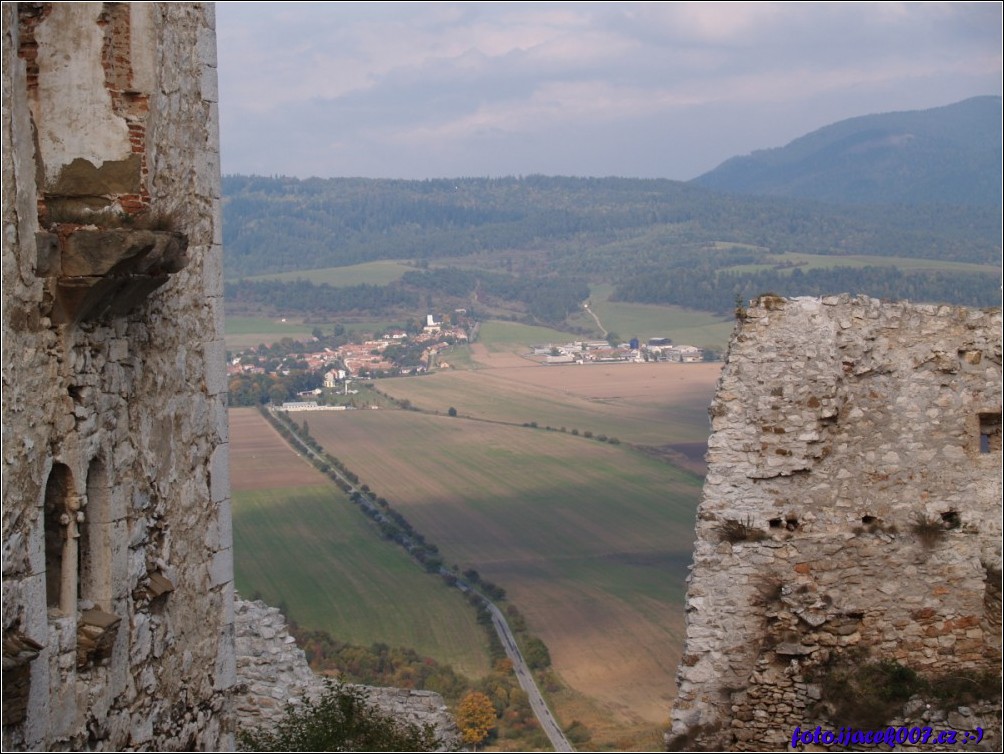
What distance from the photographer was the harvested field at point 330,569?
86.6 feet

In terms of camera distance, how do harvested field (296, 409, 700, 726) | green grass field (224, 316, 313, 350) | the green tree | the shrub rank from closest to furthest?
1. the shrub
2. the green tree
3. harvested field (296, 409, 700, 726)
4. green grass field (224, 316, 313, 350)

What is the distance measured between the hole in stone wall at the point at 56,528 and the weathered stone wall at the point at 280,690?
467cm

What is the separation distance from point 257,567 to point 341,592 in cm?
274

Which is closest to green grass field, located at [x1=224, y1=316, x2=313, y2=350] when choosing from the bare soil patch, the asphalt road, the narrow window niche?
the bare soil patch

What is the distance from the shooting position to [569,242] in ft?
480

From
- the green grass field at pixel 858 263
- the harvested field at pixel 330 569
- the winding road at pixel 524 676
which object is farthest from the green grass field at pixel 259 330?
the winding road at pixel 524 676

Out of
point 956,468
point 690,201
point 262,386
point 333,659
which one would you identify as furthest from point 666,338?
point 690,201

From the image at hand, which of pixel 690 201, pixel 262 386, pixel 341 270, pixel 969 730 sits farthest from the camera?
pixel 690 201

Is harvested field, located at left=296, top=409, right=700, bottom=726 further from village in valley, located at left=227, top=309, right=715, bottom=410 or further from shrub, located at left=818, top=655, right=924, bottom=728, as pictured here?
shrub, located at left=818, top=655, right=924, bottom=728

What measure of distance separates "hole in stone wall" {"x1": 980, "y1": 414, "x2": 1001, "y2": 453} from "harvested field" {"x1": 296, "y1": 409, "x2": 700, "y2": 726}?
1141cm

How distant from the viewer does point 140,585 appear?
19.2 ft

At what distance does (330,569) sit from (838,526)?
25.7 m

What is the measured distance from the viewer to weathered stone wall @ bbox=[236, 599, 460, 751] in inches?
397

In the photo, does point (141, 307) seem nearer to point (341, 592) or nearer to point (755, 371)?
point (755, 371)
